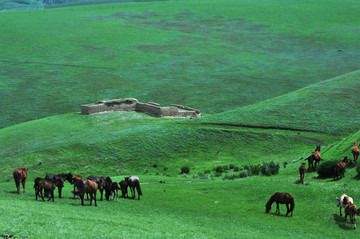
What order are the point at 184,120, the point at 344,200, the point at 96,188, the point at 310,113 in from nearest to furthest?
1. the point at 344,200
2. the point at 96,188
3. the point at 184,120
4. the point at 310,113

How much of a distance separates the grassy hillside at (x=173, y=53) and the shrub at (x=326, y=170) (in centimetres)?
6269

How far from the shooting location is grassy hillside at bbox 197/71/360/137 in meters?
68.6

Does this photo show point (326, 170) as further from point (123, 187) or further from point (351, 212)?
point (123, 187)

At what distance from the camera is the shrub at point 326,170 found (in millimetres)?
37406

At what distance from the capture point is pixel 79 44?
144 metres

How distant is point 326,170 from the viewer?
37500 millimetres

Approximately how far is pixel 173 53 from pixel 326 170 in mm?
106404

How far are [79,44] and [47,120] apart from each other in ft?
227

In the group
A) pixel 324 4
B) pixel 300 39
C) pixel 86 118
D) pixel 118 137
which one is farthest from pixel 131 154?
pixel 324 4

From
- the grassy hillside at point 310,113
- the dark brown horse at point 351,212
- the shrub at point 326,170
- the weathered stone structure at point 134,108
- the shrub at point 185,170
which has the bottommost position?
the shrub at point 185,170

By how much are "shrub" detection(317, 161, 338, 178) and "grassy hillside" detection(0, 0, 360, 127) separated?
62.7 metres

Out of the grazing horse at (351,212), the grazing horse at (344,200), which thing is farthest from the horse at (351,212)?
the grazing horse at (344,200)

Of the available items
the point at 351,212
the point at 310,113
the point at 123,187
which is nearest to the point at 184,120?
the point at 310,113

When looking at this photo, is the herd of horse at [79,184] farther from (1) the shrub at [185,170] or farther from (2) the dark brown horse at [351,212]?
(1) the shrub at [185,170]
